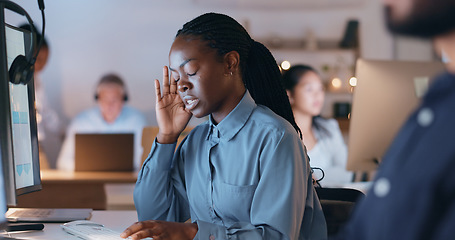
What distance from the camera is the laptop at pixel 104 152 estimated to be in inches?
124

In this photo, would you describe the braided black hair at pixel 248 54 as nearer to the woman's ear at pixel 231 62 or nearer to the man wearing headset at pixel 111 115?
the woman's ear at pixel 231 62

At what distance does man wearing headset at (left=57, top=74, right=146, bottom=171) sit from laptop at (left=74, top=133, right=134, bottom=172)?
1518 millimetres

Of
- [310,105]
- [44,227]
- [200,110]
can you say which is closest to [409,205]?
[200,110]

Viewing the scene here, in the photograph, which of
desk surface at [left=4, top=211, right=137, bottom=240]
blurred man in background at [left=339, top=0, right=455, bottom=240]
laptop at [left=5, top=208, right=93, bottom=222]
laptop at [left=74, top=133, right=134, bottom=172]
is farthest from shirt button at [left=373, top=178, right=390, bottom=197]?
laptop at [left=74, top=133, right=134, bottom=172]

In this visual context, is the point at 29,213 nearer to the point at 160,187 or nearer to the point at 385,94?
the point at 160,187

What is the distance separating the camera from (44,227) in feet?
4.45

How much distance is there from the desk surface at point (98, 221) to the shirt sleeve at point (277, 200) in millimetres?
355

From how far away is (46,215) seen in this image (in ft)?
4.83

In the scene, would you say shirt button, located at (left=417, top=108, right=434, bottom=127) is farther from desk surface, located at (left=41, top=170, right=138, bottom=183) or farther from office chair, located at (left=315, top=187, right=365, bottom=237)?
desk surface, located at (left=41, top=170, right=138, bottom=183)

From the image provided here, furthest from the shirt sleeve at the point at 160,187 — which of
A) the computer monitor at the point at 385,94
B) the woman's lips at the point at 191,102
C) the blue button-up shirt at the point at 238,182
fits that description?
the computer monitor at the point at 385,94

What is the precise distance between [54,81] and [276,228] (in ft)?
16.2

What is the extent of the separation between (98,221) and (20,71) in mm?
539

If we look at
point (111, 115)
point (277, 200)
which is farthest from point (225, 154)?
point (111, 115)

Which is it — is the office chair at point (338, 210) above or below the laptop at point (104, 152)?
above
